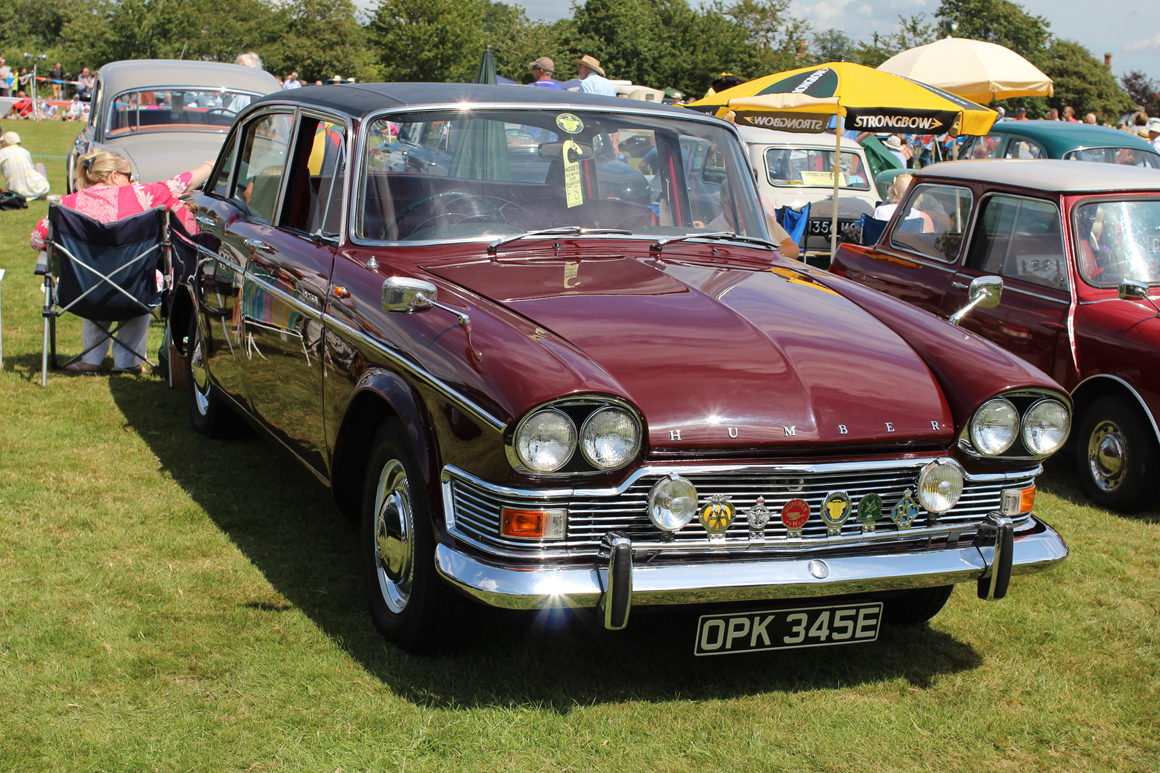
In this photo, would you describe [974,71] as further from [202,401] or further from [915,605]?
[915,605]

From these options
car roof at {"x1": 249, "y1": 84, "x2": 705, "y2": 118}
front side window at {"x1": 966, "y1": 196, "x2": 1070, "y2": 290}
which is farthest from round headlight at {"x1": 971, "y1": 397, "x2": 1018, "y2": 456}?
front side window at {"x1": 966, "y1": 196, "x2": 1070, "y2": 290}

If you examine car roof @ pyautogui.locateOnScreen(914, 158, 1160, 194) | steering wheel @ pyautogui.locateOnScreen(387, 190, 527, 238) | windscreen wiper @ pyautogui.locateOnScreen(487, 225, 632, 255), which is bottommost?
windscreen wiper @ pyautogui.locateOnScreen(487, 225, 632, 255)

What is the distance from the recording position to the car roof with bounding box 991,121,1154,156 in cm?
1128

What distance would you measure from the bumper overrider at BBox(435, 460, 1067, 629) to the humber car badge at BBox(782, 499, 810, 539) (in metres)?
0.01

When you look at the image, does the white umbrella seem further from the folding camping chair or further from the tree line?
the tree line

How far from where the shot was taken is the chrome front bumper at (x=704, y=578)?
290 cm

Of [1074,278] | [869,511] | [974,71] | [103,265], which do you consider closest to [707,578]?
[869,511]

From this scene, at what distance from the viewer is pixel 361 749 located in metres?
3.04

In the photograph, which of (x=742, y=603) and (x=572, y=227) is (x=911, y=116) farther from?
(x=742, y=603)

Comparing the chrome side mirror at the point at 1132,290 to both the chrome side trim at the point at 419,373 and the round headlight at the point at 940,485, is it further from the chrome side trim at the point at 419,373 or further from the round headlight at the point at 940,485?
the chrome side trim at the point at 419,373

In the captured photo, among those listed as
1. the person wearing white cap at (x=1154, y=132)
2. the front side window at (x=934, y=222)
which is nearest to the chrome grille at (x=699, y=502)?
the front side window at (x=934, y=222)

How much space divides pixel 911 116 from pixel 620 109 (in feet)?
21.5

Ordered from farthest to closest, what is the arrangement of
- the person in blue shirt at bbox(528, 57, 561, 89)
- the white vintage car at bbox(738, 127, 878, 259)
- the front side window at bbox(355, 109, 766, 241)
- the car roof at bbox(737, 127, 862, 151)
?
the car roof at bbox(737, 127, 862, 151) → the white vintage car at bbox(738, 127, 878, 259) → the person in blue shirt at bbox(528, 57, 561, 89) → the front side window at bbox(355, 109, 766, 241)

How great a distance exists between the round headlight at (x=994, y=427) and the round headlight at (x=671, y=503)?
0.94 meters
